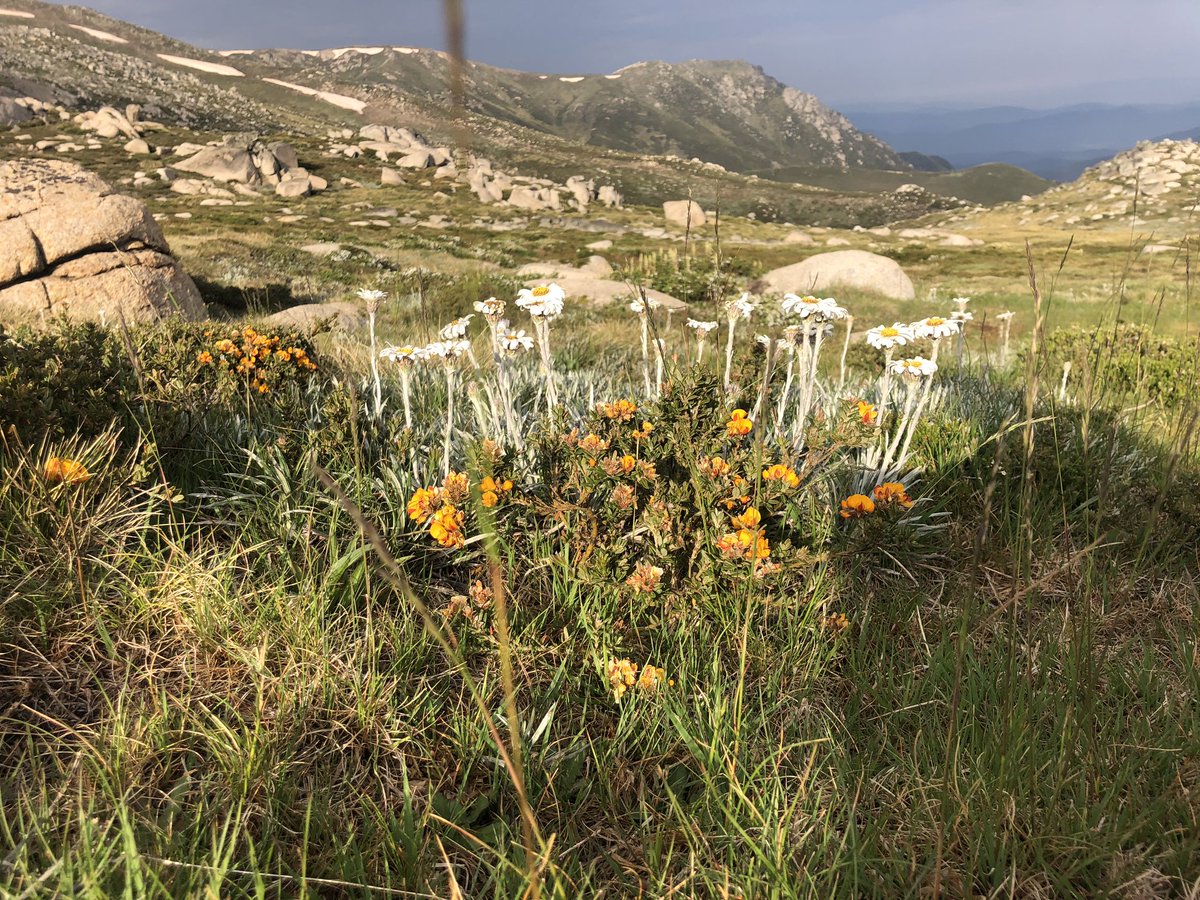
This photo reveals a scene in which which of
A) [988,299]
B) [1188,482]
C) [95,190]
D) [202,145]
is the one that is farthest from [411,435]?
[202,145]

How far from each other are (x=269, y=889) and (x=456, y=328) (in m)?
2.25

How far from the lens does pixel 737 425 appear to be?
2.99m

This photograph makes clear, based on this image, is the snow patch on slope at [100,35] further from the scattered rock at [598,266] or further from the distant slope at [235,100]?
the scattered rock at [598,266]

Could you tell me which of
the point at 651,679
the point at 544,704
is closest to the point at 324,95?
the point at 544,704

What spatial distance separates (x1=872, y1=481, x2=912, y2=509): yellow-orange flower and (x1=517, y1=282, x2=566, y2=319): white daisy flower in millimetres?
1611

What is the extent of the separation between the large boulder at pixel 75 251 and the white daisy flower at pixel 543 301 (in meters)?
9.46

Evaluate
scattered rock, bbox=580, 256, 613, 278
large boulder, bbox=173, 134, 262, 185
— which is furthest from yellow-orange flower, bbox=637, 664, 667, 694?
large boulder, bbox=173, 134, 262, 185

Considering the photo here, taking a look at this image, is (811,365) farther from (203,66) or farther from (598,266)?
(203,66)

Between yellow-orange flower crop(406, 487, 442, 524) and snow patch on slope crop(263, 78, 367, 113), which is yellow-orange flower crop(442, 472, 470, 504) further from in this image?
snow patch on slope crop(263, 78, 367, 113)

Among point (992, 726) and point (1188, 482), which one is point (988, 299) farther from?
point (992, 726)

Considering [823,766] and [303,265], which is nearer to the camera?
[823,766]

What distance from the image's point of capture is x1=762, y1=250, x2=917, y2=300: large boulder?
26.7m

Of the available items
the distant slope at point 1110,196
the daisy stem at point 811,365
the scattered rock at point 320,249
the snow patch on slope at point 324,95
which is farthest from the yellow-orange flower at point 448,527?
the snow patch on slope at point 324,95

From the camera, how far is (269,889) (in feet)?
5.27
